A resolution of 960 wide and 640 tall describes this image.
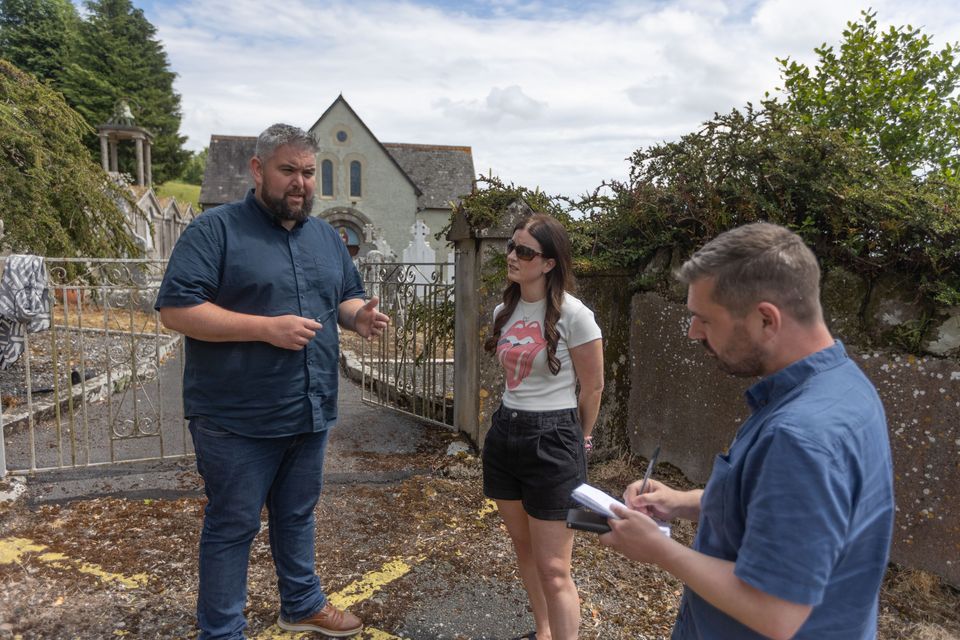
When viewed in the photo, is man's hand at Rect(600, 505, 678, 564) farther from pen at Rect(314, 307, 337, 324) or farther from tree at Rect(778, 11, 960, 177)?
tree at Rect(778, 11, 960, 177)

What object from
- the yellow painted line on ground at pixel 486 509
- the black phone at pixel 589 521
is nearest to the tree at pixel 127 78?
the yellow painted line on ground at pixel 486 509

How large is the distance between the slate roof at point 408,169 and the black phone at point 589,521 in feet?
112

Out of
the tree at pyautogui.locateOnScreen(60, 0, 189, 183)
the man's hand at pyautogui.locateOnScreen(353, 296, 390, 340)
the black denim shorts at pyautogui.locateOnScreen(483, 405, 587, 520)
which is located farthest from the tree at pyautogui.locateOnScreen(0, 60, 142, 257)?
the tree at pyautogui.locateOnScreen(60, 0, 189, 183)

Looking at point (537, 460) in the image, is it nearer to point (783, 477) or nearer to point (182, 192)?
point (783, 477)

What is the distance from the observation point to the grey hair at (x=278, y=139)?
8.57ft

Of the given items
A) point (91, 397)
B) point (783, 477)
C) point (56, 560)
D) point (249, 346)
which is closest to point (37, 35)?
point (91, 397)

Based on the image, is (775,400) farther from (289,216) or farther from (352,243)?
(352,243)

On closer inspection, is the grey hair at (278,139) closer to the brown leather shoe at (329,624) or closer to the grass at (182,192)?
the brown leather shoe at (329,624)

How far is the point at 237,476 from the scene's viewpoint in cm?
256

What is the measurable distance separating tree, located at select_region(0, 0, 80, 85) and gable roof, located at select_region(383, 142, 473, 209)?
2453cm

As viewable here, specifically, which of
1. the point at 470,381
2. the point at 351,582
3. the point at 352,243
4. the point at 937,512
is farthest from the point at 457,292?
the point at 352,243

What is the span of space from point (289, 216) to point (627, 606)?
257 cm

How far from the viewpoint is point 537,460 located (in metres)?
2.54

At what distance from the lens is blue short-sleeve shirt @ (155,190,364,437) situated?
2475 millimetres
